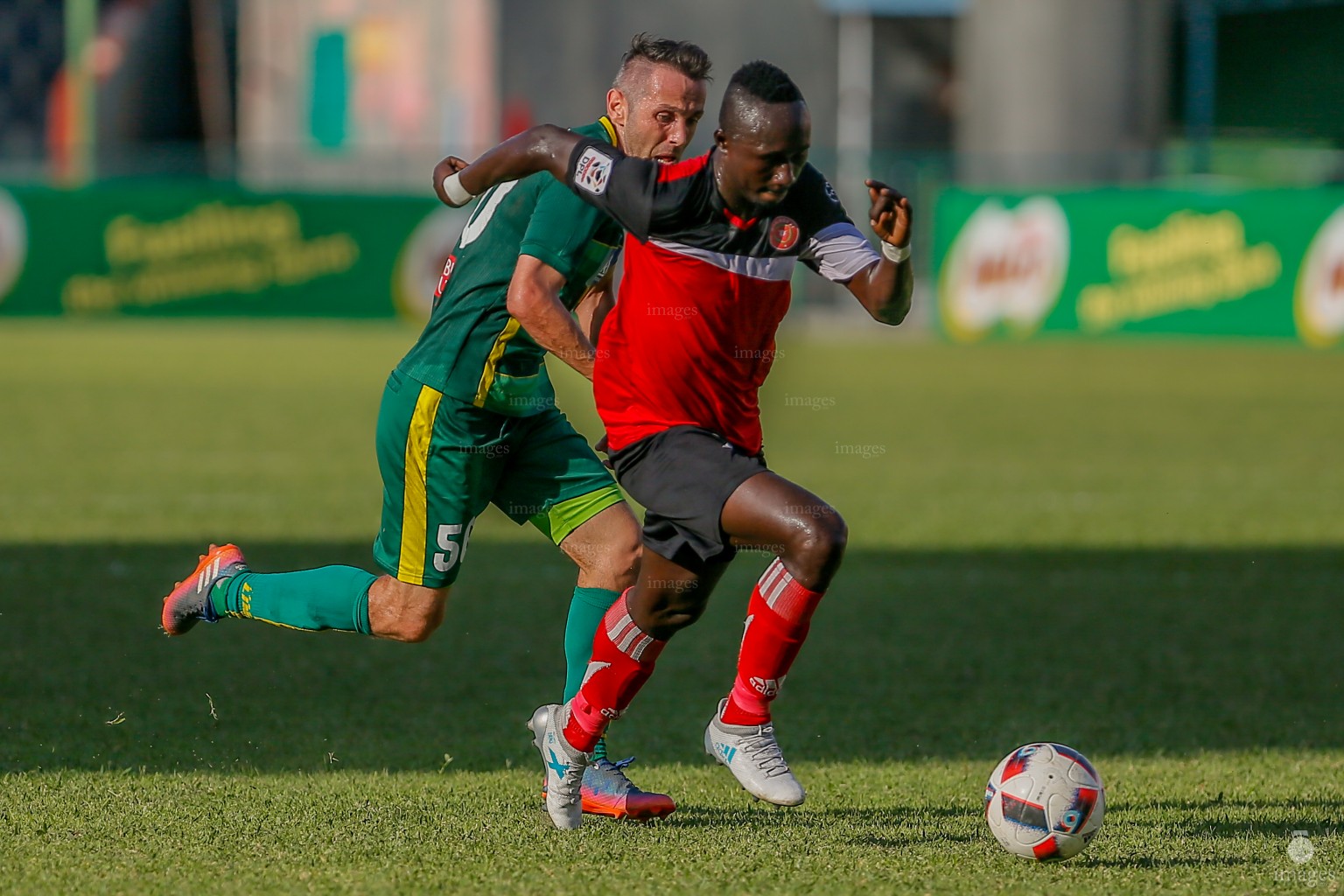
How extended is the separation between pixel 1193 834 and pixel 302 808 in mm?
2221

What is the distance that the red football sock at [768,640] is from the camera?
4340 mm

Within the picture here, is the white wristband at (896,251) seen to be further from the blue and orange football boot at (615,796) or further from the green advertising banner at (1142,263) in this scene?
the green advertising banner at (1142,263)

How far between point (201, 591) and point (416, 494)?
959mm

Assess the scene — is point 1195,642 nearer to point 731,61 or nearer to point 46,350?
point 46,350

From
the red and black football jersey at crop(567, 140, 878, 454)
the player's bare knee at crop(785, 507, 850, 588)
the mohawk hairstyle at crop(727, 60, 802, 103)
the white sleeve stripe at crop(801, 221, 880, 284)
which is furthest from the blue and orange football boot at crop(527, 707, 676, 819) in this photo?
the mohawk hairstyle at crop(727, 60, 802, 103)

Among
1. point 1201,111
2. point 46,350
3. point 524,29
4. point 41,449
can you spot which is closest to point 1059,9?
point 1201,111

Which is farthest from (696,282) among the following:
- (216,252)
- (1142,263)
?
(216,252)

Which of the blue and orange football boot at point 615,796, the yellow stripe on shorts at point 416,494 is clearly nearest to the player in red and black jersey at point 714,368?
the blue and orange football boot at point 615,796

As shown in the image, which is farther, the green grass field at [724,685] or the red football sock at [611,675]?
the red football sock at [611,675]

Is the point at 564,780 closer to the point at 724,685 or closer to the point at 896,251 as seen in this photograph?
the point at 896,251

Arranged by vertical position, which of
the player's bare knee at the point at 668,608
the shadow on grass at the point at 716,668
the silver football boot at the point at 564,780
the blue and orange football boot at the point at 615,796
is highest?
the player's bare knee at the point at 668,608

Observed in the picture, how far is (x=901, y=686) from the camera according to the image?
6238mm

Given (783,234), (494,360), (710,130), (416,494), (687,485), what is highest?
(710,130)

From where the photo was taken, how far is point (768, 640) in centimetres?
438
